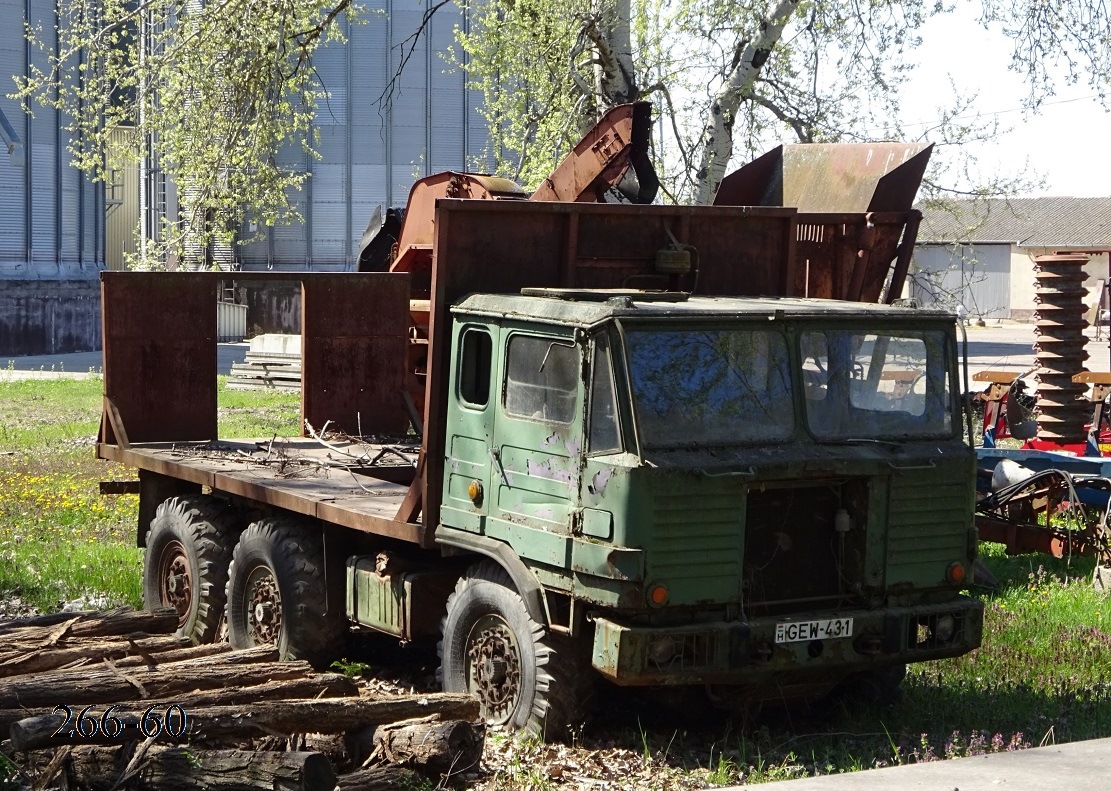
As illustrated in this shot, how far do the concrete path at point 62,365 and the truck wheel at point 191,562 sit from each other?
942 inches

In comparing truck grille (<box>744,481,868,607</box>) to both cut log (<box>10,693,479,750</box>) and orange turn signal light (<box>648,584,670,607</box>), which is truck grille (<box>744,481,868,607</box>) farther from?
cut log (<box>10,693,479,750</box>)

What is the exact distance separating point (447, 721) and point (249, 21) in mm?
9520

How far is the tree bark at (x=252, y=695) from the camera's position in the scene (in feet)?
21.4

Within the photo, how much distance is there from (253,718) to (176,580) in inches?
158

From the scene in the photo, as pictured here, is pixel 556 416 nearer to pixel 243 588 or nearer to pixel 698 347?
pixel 698 347

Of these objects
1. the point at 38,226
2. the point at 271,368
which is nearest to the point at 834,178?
the point at 271,368

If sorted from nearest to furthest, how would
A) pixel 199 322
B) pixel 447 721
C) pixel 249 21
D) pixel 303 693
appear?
1. pixel 447 721
2. pixel 303 693
3. pixel 199 322
4. pixel 249 21

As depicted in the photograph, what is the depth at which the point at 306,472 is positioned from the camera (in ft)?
32.0

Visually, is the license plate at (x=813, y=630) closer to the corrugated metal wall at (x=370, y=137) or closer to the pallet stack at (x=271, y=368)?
the pallet stack at (x=271, y=368)

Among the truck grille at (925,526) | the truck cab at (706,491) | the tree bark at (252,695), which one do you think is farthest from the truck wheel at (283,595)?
the truck grille at (925,526)

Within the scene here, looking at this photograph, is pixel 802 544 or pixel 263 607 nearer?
pixel 802 544

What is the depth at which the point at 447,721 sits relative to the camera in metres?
6.72

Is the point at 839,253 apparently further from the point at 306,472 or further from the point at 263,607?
the point at 263,607

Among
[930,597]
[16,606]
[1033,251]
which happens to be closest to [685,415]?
[930,597]
